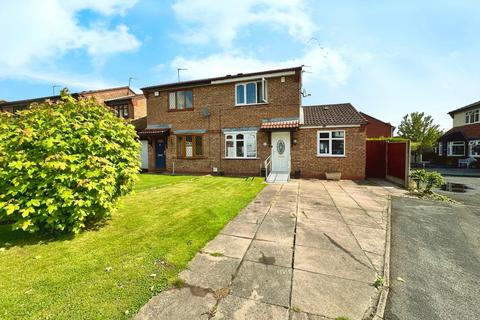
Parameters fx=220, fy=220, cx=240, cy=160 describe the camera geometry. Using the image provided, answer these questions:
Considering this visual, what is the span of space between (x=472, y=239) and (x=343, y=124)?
345 inches

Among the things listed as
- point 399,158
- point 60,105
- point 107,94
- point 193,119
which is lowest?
point 399,158

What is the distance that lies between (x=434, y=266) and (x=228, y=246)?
372 cm

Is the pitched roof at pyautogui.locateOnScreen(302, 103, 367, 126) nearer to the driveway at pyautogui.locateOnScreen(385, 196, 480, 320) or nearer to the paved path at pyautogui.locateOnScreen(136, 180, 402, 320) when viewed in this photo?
the driveway at pyautogui.locateOnScreen(385, 196, 480, 320)

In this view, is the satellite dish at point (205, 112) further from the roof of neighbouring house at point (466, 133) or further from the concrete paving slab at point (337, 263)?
the roof of neighbouring house at point (466, 133)

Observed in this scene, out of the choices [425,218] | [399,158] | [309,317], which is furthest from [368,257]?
[399,158]

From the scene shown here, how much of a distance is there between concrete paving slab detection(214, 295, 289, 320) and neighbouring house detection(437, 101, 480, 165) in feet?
105

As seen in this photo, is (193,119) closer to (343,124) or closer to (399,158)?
(343,124)

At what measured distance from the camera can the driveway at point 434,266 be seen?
9.43ft

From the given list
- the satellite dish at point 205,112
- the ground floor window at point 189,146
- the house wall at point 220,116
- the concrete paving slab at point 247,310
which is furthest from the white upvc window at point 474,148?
the concrete paving slab at point 247,310

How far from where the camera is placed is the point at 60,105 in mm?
4945

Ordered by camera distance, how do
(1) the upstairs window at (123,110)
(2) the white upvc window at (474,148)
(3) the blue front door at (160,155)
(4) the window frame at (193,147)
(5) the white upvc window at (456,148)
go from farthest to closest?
(5) the white upvc window at (456,148), (2) the white upvc window at (474,148), (1) the upstairs window at (123,110), (3) the blue front door at (160,155), (4) the window frame at (193,147)

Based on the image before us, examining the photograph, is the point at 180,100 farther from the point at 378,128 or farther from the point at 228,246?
the point at 378,128

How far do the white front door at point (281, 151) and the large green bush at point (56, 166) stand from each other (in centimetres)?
1000

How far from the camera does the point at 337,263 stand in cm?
385
